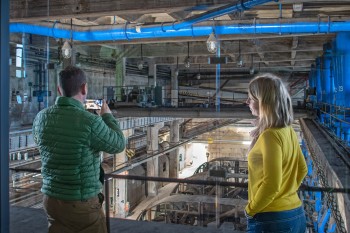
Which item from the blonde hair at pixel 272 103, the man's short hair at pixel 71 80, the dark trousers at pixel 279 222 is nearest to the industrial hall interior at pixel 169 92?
the man's short hair at pixel 71 80

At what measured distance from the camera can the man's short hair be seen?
2.04 metres

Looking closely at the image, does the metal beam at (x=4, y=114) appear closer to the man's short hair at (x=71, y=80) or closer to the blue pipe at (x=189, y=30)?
the man's short hair at (x=71, y=80)

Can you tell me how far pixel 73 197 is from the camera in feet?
6.71

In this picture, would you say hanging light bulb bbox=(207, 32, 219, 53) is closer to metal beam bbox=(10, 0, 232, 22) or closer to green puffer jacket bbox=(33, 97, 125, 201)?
metal beam bbox=(10, 0, 232, 22)

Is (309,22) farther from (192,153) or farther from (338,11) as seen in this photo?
(192,153)

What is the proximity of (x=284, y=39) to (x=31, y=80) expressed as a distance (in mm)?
9426

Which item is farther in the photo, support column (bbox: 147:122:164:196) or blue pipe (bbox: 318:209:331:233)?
support column (bbox: 147:122:164:196)

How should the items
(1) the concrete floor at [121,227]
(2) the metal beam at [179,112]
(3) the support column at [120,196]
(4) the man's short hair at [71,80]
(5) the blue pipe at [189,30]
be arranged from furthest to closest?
(3) the support column at [120,196] → (2) the metal beam at [179,112] → (5) the blue pipe at [189,30] → (1) the concrete floor at [121,227] → (4) the man's short hair at [71,80]

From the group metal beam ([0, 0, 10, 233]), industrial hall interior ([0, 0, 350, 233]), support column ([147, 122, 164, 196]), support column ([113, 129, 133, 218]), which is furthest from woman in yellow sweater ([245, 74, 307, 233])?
support column ([147, 122, 164, 196])

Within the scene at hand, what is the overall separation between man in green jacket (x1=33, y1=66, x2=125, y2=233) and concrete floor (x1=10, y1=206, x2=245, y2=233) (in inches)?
62.5

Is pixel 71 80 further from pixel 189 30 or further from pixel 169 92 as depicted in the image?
pixel 169 92

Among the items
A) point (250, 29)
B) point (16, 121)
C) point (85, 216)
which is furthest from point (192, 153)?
point (85, 216)

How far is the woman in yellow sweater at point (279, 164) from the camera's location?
5.93 feet

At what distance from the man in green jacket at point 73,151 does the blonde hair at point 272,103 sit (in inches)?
32.3
